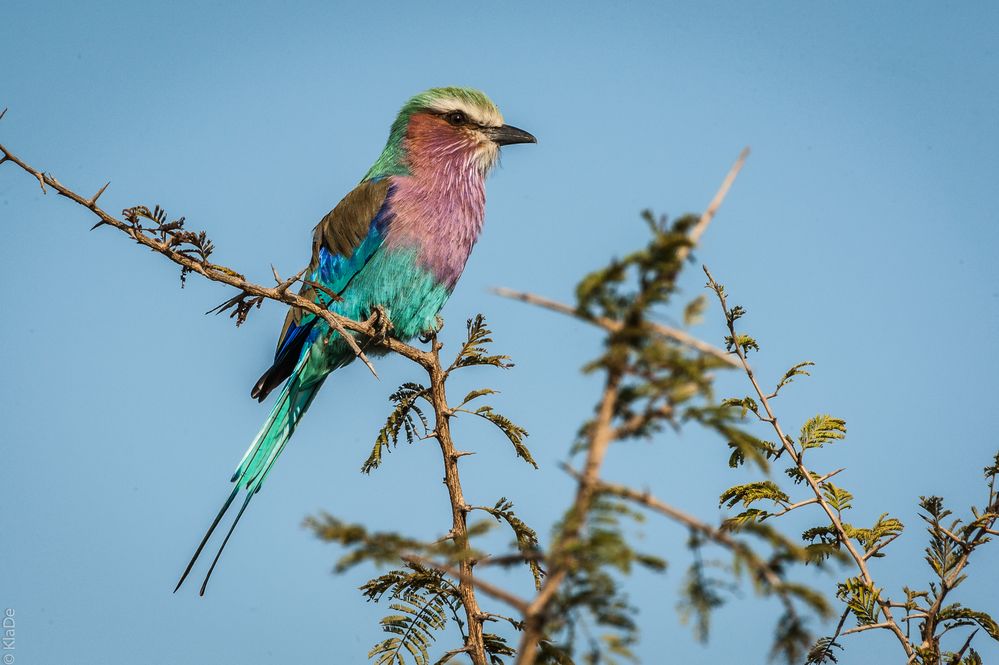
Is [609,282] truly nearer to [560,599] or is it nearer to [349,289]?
[560,599]

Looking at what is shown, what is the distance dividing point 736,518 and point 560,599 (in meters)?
2.04

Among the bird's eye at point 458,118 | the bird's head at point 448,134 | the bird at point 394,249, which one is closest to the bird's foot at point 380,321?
the bird at point 394,249

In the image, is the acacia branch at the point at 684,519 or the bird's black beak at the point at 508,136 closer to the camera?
the acacia branch at the point at 684,519

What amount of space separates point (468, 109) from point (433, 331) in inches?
65.9

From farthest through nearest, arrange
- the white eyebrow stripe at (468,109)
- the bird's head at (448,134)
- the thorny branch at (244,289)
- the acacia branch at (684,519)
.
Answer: the white eyebrow stripe at (468,109), the bird's head at (448,134), the thorny branch at (244,289), the acacia branch at (684,519)

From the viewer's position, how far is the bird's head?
21.8 feet

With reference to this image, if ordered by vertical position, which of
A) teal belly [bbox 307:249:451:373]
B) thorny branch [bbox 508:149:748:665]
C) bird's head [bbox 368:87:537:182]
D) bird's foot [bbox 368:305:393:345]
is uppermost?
bird's head [bbox 368:87:537:182]

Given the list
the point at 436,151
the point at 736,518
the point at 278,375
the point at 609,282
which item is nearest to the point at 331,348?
the point at 278,375

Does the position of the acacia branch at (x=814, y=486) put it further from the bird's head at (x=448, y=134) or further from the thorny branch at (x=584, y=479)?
the bird's head at (x=448, y=134)

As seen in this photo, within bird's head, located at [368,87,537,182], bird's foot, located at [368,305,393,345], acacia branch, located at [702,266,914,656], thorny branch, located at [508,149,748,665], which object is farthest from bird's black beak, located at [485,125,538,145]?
thorny branch, located at [508,149,748,665]

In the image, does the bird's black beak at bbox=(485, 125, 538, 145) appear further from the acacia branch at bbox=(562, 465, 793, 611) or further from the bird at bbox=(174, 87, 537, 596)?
the acacia branch at bbox=(562, 465, 793, 611)

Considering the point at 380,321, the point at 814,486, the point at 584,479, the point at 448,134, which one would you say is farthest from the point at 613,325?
the point at 448,134

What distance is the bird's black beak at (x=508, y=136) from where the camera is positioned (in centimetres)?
692

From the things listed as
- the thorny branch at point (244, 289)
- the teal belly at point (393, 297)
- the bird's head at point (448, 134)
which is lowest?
the thorny branch at point (244, 289)
